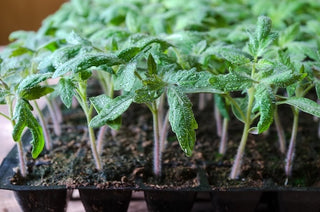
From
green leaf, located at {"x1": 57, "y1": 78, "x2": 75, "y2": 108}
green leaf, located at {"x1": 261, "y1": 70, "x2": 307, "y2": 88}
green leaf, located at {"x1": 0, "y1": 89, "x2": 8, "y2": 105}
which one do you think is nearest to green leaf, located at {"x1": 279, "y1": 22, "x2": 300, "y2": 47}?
green leaf, located at {"x1": 261, "y1": 70, "x2": 307, "y2": 88}

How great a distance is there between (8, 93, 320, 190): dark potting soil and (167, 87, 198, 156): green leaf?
0.19 metres

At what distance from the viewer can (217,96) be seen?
38.3 inches

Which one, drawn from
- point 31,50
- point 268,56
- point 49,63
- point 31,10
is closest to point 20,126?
point 49,63

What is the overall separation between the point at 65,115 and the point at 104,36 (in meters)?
0.39

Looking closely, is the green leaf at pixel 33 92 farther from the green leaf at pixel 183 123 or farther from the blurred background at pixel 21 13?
the blurred background at pixel 21 13

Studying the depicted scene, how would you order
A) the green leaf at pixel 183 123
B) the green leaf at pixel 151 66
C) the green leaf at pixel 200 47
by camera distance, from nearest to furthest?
1. the green leaf at pixel 183 123
2. the green leaf at pixel 151 66
3. the green leaf at pixel 200 47

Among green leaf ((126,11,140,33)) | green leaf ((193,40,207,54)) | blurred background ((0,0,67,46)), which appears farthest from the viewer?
blurred background ((0,0,67,46))

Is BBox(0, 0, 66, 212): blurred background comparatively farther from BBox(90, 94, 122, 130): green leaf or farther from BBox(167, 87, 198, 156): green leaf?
BBox(167, 87, 198, 156): green leaf

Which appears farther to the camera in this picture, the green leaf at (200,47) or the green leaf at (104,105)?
the green leaf at (200,47)

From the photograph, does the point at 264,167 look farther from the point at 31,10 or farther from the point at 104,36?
the point at 31,10

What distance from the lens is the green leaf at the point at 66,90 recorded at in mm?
755

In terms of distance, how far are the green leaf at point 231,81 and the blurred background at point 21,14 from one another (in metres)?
2.27

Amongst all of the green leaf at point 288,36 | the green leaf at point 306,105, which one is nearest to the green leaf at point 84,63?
the green leaf at point 306,105

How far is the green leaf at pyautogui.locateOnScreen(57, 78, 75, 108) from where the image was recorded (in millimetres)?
755
